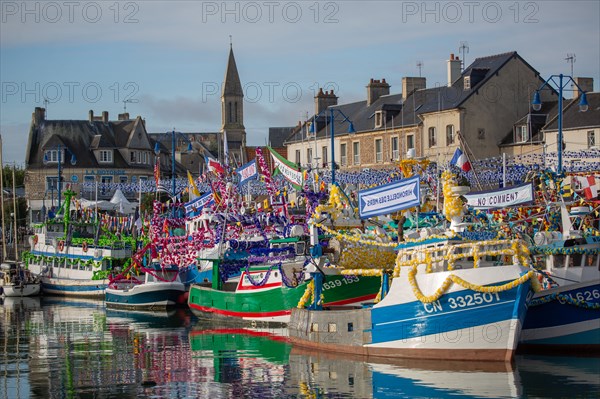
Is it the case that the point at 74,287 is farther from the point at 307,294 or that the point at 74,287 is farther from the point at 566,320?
the point at 566,320

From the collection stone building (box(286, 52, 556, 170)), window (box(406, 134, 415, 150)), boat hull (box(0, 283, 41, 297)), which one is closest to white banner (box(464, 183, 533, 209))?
stone building (box(286, 52, 556, 170))

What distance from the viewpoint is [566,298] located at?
30922mm

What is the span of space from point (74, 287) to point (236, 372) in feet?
110

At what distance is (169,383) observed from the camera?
28219mm

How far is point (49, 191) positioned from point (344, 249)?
59.3 meters

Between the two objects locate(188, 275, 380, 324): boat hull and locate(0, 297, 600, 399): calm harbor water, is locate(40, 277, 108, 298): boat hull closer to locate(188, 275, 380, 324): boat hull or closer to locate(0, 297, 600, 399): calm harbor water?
locate(188, 275, 380, 324): boat hull

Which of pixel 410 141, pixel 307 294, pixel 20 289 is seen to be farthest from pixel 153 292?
pixel 410 141

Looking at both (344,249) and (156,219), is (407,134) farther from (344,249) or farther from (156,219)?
(344,249)

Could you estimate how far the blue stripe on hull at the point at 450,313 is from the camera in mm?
28344

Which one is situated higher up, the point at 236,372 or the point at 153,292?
the point at 153,292

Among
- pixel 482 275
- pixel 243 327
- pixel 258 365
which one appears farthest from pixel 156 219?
pixel 482 275

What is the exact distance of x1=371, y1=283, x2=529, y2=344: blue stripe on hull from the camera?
28.3m

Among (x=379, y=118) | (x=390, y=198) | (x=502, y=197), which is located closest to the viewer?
(x=390, y=198)

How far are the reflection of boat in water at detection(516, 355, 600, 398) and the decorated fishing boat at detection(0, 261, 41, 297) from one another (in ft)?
129
